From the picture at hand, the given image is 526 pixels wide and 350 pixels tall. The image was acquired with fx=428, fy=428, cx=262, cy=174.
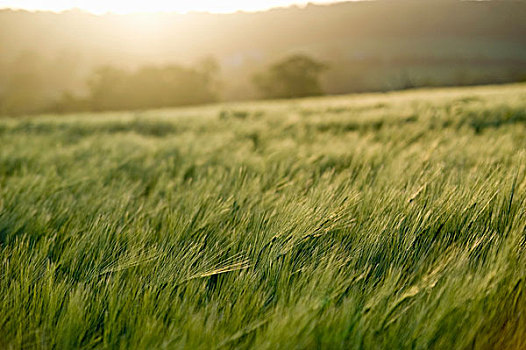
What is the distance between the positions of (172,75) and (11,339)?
29.0m

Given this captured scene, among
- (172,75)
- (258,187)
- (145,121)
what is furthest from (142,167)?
(172,75)

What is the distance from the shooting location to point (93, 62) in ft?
98.9

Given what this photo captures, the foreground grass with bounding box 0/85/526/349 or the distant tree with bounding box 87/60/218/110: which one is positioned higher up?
the foreground grass with bounding box 0/85/526/349

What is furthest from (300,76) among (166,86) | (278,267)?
(278,267)

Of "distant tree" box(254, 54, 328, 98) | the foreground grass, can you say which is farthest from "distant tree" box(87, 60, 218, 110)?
the foreground grass

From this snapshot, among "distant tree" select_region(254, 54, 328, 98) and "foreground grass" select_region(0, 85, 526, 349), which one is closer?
"foreground grass" select_region(0, 85, 526, 349)

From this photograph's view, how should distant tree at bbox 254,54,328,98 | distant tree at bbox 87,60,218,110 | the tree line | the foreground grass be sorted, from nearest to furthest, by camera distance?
the foreground grass
distant tree at bbox 254,54,328,98
the tree line
distant tree at bbox 87,60,218,110

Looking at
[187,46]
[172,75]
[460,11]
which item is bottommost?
[172,75]

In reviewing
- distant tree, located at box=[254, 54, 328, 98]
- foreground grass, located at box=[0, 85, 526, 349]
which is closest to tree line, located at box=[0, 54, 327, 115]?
distant tree, located at box=[254, 54, 328, 98]

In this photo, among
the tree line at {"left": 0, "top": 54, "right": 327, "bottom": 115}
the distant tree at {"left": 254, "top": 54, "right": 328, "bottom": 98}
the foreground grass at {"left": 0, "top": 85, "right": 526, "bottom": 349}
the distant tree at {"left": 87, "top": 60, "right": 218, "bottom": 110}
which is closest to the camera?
the foreground grass at {"left": 0, "top": 85, "right": 526, "bottom": 349}

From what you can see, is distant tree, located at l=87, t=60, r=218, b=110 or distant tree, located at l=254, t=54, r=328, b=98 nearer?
distant tree, located at l=254, t=54, r=328, b=98

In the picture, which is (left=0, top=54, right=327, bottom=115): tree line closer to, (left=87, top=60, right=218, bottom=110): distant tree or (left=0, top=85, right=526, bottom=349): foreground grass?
(left=87, top=60, right=218, bottom=110): distant tree

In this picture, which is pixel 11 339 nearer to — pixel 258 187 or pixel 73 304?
pixel 73 304

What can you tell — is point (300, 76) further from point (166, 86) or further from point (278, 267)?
point (278, 267)
